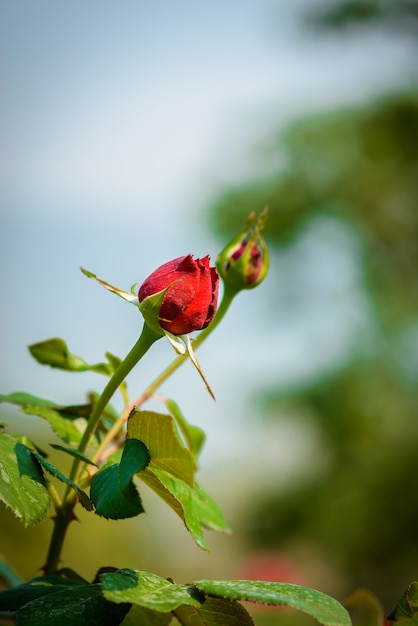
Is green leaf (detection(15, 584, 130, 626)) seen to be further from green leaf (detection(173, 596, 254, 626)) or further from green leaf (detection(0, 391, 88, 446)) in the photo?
green leaf (detection(0, 391, 88, 446))

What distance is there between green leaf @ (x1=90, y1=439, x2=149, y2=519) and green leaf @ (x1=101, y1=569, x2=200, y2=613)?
0.02m

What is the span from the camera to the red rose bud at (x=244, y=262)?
1.36ft

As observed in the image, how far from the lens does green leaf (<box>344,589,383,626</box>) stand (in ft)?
1.18

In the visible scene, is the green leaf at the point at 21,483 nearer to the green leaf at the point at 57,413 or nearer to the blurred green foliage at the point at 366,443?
the green leaf at the point at 57,413

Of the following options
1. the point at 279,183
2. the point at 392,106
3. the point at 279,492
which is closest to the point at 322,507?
Answer: the point at 279,492

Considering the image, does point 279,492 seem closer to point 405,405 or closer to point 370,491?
point 370,491

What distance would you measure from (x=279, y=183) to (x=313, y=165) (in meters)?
0.36

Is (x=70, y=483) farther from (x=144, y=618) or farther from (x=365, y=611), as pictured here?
(x=365, y=611)

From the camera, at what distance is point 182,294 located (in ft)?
1.01

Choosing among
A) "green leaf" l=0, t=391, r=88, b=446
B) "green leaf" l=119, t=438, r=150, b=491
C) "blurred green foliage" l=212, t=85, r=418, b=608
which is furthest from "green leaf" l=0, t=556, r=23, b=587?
"blurred green foliage" l=212, t=85, r=418, b=608

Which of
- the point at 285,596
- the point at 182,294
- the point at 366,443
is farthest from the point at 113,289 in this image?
the point at 366,443

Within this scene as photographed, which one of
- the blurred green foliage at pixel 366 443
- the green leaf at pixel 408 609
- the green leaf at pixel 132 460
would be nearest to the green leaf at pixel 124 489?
the green leaf at pixel 132 460

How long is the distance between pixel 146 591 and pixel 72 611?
27 millimetres

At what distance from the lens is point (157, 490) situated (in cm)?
31
